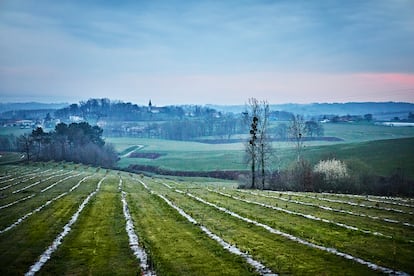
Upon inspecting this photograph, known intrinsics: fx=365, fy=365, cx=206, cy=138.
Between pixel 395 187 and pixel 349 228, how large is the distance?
129 ft

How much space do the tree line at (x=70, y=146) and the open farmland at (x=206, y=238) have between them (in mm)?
82572

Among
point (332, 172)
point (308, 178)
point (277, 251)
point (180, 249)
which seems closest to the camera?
point (277, 251)

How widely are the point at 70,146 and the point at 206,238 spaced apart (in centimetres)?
12625

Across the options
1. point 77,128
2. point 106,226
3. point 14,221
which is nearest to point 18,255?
point 106,226

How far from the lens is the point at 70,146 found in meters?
136

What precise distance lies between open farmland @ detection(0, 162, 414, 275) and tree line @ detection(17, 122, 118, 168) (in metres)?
82.6

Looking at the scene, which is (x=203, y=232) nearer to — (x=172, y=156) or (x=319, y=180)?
(x=319, y=180)

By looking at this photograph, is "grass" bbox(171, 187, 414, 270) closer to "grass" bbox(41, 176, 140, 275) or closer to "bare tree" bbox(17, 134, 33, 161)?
"grass" bbox(41, 176, 140, 275)

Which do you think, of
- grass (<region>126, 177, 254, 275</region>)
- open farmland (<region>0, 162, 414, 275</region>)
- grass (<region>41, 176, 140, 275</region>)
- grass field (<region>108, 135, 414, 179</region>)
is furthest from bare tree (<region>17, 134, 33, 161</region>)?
grass (<region>126, 177, 254, 275</region>)

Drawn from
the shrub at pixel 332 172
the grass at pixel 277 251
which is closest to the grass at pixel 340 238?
the grass at pixel 277 251

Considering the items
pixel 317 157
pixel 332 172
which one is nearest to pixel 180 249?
pixel 332 172

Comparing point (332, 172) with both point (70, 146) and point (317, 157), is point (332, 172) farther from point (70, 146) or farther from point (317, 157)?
point (70, 146)

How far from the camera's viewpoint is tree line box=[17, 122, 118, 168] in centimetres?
11531

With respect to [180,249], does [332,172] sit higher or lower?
lower
